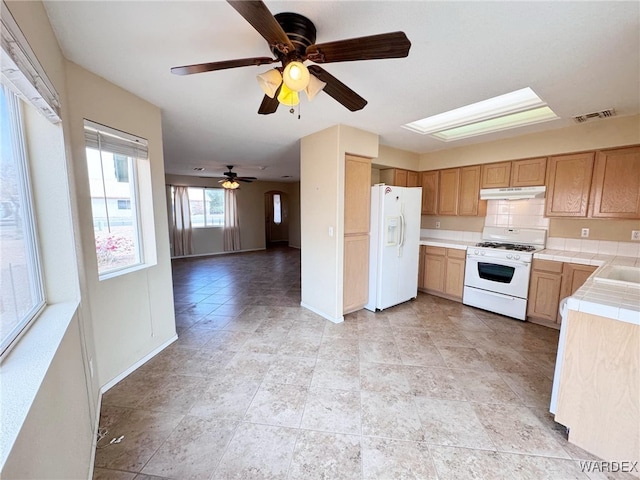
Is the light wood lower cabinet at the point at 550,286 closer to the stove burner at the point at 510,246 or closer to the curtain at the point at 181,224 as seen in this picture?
the stove burner at the point at 510,246

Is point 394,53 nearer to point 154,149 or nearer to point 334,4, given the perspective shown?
point 334,4

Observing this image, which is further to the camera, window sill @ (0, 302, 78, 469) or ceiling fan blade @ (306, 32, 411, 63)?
ceiling fan blade @ (306, 32, 411, 63)

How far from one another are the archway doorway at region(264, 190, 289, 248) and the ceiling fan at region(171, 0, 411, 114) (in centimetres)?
851

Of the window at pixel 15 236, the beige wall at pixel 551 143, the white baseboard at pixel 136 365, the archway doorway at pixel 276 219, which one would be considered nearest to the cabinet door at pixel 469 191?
the beige wall at pixel 551 143

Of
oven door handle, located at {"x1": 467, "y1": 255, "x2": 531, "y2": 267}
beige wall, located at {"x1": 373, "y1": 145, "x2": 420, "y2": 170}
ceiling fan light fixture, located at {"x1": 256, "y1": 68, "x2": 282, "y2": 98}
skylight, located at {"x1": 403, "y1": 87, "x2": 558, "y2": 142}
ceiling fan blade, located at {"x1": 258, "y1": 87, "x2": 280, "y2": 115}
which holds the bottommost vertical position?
oven door handle, located at {"x1": 467, "y1": 255, "x2": 531, "y2": 267}

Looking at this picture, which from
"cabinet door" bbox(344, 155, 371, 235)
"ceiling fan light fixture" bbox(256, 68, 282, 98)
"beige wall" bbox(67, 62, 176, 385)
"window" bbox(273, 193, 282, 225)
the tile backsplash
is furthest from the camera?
"window" bbox(273, 193, 282, 225)

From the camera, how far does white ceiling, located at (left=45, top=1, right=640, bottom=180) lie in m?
1.27

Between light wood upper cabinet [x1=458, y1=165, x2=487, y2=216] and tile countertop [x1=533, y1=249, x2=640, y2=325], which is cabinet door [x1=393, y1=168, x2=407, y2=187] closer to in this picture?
light wood upper cabinet [x1=458, y1=165, x2=487, y2=216]

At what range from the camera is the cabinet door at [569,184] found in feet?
9.82

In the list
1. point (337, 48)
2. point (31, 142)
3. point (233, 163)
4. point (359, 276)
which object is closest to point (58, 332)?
point (31, 142)

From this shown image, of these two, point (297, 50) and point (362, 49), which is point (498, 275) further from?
point (297, 50)

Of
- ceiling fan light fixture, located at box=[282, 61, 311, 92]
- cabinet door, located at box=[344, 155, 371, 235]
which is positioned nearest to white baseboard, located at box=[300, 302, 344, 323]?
cabinet door, located at box=[344, 155, 371, 235]

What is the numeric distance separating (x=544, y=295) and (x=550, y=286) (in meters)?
0.13


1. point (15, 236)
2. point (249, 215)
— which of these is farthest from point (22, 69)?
point (249, 215)
